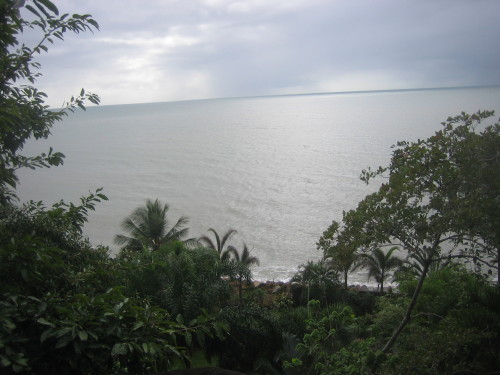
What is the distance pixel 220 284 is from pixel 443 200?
761 centimetres

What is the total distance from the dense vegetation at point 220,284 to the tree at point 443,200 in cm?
2

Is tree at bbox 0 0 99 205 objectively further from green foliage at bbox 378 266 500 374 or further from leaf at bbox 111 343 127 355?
green foliage at bbox 378 266 500 374

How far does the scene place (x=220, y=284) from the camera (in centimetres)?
1313

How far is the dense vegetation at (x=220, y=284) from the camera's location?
2906 millimetres

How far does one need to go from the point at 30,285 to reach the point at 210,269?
10.2 m

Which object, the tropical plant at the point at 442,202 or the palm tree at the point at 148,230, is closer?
the tropical plant at the point at 442,202

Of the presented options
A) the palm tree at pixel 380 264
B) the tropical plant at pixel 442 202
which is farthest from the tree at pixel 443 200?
the palm tree at pixel 380 264

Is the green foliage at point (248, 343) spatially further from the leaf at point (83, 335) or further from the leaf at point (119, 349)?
the leaf at point (83, 335)

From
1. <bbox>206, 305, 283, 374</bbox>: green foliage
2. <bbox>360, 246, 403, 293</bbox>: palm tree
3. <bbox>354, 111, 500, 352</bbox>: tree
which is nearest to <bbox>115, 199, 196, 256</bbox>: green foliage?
<bbox>360, 246, 403, 293</bbox>: palm tree

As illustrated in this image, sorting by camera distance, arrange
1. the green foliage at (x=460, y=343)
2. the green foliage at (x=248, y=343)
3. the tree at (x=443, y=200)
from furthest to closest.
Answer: the green foliage at (x=248, y=343)
the tree at (x=443, y=200)
the green foliage at (x=460, y=343)

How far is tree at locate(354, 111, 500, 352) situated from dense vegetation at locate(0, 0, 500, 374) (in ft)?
0.07

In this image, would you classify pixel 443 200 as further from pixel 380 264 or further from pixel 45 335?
pixel 380 264

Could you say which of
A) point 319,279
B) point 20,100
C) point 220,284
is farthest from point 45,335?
point 319,279

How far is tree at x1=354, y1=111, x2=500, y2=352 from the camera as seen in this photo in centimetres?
653
